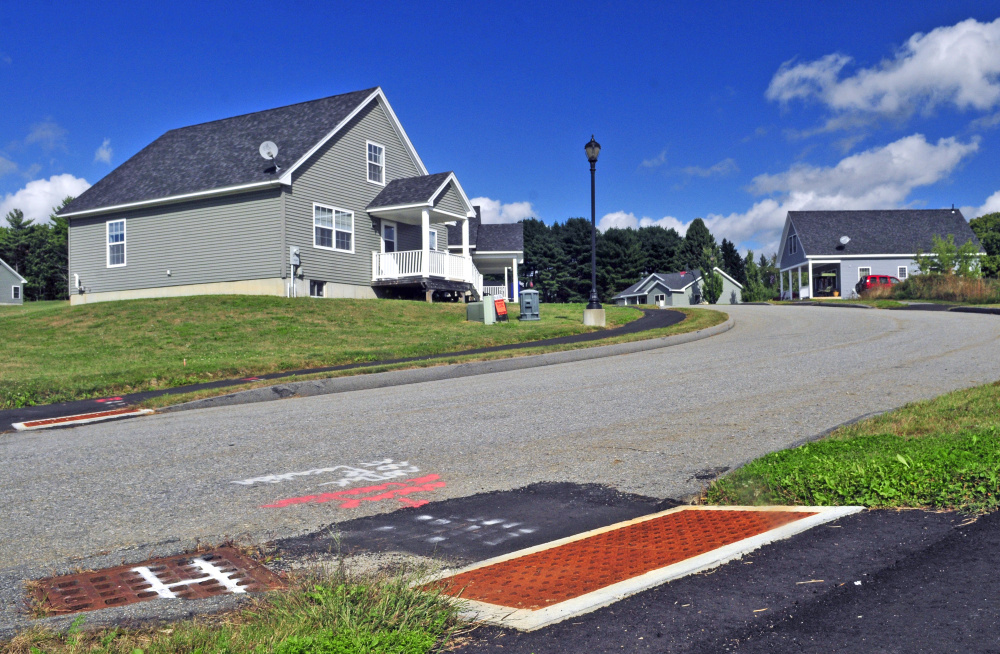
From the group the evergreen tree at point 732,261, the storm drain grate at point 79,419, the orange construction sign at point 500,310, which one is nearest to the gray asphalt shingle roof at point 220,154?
the orange construction sign at point 500,310

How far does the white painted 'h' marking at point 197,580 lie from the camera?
12.6ft

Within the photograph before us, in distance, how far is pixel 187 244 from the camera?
28.3m

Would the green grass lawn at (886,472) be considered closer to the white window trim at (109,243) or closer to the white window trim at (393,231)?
the white window trim at (393,231)

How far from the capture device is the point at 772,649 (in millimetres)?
2932

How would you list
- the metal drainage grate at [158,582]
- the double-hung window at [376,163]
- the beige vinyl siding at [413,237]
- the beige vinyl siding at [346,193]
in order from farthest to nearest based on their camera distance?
the beige vinyl siding at [413,237] < the double-hung window at [376,163] < the beige vinyl siding at [346,193] < the metal drainage grate at [158,582]

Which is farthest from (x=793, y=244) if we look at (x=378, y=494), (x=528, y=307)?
(x=378, y=494)

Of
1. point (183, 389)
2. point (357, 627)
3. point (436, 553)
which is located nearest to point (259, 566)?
point (436, 553)

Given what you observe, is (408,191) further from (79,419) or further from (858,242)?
(858,242)

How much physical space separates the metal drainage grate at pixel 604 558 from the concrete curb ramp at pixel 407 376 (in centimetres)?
869

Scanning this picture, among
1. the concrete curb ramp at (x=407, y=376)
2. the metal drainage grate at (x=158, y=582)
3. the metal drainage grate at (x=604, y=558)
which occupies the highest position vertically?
the concrete curb ramp at (x=407, y=376)

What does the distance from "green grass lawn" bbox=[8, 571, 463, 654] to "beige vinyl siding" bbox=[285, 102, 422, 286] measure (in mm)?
24265

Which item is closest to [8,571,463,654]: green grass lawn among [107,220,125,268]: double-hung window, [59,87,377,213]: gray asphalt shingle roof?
[59,87,377,213]: gray asphalt shingle roof

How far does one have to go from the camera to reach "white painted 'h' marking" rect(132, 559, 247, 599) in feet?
12.6

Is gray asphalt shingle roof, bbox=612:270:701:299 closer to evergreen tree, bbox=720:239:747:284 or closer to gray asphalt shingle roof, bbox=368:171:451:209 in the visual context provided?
evergreen tree, bbox=720:239:747:284
